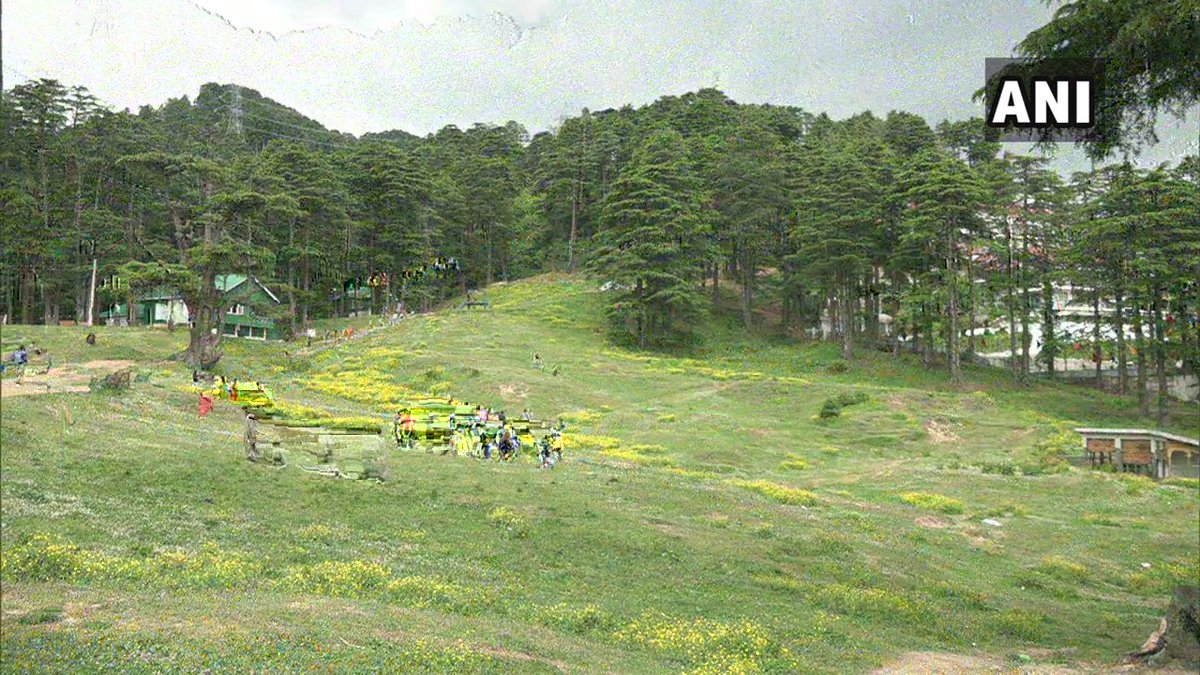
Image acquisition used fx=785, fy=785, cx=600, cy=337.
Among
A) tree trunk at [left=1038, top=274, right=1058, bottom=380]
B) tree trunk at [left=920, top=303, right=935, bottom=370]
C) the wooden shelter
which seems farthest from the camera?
tree trunk at [left=1038, top=274, right=1058, bottom=380]

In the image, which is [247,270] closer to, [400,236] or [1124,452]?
[400,236]

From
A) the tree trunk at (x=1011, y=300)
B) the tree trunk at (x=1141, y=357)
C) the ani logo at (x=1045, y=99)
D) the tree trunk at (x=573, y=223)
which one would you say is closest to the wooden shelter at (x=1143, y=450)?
the tree trunk at (x=1141, y=357)

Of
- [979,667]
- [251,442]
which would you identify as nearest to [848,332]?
[251,442]

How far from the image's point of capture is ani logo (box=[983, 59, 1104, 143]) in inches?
761

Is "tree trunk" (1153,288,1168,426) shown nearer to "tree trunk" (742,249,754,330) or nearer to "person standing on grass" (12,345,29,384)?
"tree trunk" (742,249,754,330)

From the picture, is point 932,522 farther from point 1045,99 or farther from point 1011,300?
point 1011,300

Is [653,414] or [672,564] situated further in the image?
[653,414]

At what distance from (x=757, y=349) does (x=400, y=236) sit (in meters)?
40.4

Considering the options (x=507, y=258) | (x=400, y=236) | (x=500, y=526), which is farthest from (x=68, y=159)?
(x=500, y=526)

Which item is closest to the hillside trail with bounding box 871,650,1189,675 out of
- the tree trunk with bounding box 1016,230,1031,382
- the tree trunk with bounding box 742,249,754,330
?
the tree trunk with bounding box 1016,230,1031,382

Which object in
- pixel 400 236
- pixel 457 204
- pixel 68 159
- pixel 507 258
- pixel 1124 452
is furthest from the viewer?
pixel 507 258

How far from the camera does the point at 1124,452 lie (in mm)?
42906

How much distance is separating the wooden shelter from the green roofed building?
66.9 m

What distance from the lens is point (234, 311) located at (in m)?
81.3
